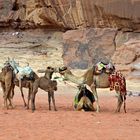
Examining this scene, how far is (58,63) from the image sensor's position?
97.2 ft

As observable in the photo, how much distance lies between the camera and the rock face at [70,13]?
26.1m

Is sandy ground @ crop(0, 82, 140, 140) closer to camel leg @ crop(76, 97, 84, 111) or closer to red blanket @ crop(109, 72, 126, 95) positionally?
camel leg @ crop(76, 97, 84, 111)

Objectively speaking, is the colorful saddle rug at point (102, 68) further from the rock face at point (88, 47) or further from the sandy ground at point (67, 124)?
the rock face at point (88, 47)

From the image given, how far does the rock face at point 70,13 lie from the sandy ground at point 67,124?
10.2 meters

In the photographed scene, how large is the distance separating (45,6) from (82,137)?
2325 centimetres

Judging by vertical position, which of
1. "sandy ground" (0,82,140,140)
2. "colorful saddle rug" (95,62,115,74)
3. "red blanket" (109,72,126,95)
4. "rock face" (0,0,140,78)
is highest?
"rock face" (0,0,140,78)

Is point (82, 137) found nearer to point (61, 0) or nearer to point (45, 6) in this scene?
point (61, 0)

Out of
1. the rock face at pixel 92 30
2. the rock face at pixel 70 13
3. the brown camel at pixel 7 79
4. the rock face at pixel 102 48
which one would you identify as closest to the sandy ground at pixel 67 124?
the brown camel at pixel 7 79

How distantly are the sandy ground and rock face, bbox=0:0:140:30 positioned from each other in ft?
33.3

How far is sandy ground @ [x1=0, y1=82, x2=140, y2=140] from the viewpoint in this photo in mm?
9680

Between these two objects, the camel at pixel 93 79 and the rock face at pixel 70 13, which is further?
the rock face at pixel 70 13

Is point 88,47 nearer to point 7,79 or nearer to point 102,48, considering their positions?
point 102,48

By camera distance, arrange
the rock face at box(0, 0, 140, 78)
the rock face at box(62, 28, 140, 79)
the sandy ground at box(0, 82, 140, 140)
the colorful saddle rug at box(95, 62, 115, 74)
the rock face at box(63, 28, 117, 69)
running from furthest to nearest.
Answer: the rock face at box(63, 28, 117, 69)
the rock face at box(0, 0, 140, 78)
the rock face at box(62, 28, 140, 79)
the colorful saddle rug at box(95, 62, 115, 74)
the sandy ground at box(0, 82, 140, 140)

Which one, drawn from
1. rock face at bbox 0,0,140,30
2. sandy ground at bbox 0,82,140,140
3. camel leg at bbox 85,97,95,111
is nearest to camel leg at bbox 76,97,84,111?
camel leg at bbox 85,97,95,111
